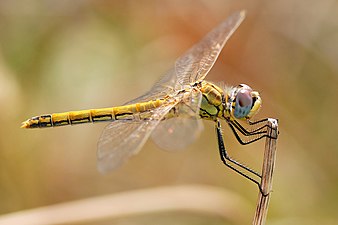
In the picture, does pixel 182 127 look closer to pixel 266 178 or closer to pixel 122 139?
pixel 122 139

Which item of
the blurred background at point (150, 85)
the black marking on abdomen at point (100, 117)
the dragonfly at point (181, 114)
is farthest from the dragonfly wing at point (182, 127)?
the blurred background at point (150, 85)

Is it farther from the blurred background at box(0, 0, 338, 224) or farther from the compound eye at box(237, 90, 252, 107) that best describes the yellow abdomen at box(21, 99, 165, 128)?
the compound eye at box(237, 90, 252, 107)

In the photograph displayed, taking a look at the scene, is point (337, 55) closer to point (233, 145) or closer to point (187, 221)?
point (233, 145)

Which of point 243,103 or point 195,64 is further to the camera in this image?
point 195,64

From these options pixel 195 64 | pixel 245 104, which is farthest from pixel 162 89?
pixel 245 104

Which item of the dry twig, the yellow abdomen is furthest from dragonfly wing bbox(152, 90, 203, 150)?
the dry twig

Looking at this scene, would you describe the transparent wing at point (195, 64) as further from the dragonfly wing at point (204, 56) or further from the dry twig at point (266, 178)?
the dry twig at point (266, 178)
